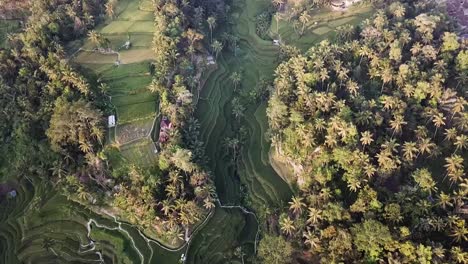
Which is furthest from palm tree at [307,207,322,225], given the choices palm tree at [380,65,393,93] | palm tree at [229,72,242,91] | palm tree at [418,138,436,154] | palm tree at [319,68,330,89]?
palm tree at [229,72,242,91]

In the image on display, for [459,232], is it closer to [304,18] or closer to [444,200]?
[444,200]

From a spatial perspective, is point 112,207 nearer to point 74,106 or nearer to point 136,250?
point 136,250

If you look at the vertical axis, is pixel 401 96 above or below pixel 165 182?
above

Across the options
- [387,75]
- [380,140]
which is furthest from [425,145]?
[387,75]

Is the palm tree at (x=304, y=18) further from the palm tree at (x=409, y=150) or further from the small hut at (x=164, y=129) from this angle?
the palm tree at (x=409, y=150)

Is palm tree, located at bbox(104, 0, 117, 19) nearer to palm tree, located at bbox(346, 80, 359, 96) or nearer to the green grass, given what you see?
the green grass

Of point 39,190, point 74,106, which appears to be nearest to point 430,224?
point 74,106
